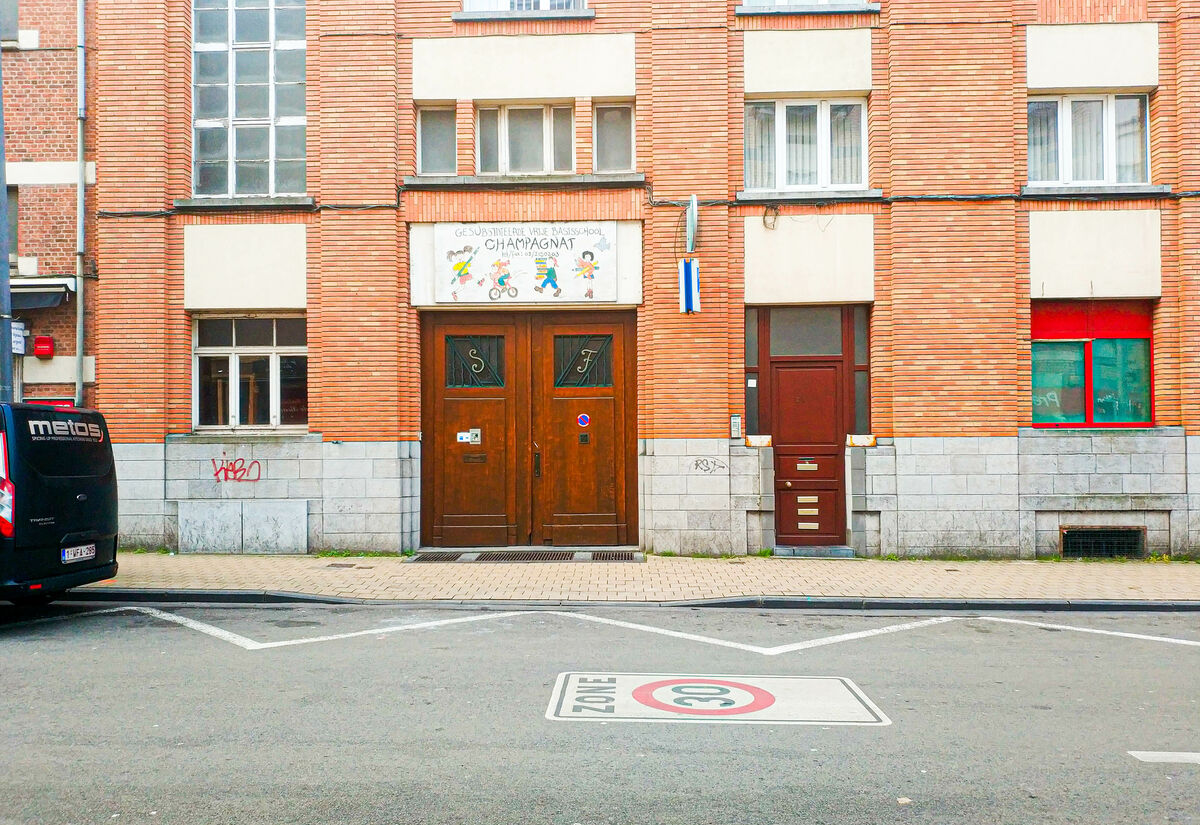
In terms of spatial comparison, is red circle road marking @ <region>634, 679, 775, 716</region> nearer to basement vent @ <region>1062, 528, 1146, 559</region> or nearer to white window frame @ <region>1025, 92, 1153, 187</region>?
basement vent @ <region>1062, 528, 1146, 559</region>

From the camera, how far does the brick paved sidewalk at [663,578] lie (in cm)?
966

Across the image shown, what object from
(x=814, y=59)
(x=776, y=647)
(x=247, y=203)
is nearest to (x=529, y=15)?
(x=814, y=59)

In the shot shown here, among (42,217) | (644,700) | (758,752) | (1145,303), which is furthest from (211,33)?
(1145,303)

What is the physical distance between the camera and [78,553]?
27.5 feet

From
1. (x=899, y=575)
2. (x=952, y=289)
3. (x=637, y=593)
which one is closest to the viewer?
(x=637, y=593)

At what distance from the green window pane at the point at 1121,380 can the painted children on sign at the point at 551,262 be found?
6.69 meters

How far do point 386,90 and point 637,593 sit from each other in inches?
302

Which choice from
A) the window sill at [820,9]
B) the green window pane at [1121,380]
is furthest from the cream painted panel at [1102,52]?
the green window pane at [1121,380]

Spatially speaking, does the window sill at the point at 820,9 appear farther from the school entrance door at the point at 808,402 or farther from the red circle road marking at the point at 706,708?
the red circle road marking at the point at 706,708

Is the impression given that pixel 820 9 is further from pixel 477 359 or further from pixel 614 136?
pixel 477 359

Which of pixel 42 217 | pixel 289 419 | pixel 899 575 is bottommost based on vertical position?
pixel 899 575

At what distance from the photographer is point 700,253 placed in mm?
12297

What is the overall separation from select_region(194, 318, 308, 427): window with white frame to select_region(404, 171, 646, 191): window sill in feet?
8.71

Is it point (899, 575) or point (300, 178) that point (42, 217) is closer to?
point (300, 178)
